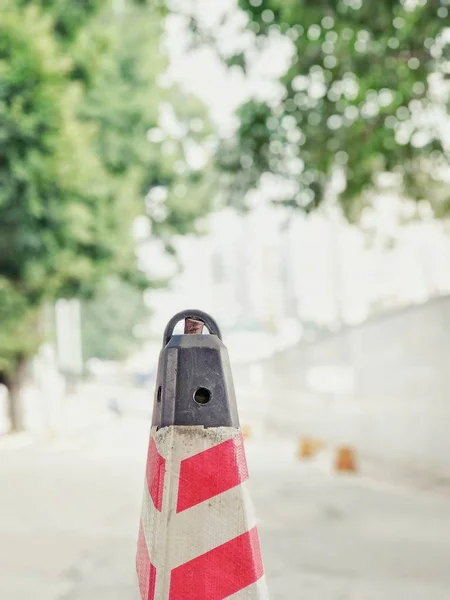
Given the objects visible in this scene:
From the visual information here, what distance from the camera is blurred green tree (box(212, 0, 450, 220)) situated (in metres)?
8.23

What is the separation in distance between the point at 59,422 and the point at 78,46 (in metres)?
12.9

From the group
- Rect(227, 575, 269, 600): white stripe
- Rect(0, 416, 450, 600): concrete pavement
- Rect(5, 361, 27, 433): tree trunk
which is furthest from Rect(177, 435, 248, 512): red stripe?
Rect(5, 361, 27, 433): tree trunk

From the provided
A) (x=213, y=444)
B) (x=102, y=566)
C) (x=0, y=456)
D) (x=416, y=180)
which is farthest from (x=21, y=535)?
(x=416, y=180)

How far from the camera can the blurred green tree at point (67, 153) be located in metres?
13.0

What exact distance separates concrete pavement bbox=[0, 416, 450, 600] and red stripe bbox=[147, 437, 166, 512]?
270 cm

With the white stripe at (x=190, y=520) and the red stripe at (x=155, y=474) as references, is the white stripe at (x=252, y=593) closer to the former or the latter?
the white stripe at (x=190, y=520)

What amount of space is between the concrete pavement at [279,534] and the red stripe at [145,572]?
102 inches

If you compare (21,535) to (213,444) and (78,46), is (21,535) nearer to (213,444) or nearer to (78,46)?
(213,444)

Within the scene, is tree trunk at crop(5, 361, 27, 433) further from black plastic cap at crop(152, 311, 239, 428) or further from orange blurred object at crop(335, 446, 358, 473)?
black plastic cap at crop(152, 311, 239, 428)

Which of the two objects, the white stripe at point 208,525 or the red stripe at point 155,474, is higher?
the red stripe at point 155,474

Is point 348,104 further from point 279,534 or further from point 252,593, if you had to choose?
point 252,593

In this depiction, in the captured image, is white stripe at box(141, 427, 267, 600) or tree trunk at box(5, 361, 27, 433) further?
tree trunk at box(5, 361, 27, 433)

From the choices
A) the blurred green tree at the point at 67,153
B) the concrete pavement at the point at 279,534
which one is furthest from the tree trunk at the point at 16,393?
the concrete pavement at the point at 279,534

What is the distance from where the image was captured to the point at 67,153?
45.7ft
